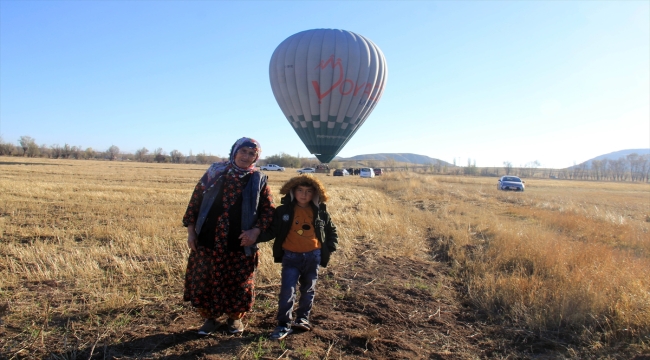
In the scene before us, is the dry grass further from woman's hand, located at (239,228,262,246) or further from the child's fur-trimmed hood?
woman's hand, located at (239,228,262,246)

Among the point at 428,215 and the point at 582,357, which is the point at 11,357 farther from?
the point at 428,215

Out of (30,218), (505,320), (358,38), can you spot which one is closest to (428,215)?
(505,320)

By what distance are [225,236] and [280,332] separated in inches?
38.6

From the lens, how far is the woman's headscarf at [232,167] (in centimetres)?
365

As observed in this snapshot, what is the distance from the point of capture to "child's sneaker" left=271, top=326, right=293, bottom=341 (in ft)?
11.9

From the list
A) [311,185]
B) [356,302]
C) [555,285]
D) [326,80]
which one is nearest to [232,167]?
[311,185]

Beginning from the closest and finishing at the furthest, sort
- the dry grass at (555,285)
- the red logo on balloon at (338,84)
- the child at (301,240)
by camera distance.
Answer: the child at (301,240) → the dry grass at (555,285) → the red logo on balloon at (338,84)

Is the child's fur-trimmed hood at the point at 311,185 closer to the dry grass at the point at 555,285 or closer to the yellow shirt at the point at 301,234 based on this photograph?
the yellow shirt at the point at 301,234

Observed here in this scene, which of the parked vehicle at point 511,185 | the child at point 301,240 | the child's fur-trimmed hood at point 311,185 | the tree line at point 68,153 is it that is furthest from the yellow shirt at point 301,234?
the tree line at point 68,153

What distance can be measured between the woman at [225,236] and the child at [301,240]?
0.73ft

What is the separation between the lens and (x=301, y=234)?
386 cm

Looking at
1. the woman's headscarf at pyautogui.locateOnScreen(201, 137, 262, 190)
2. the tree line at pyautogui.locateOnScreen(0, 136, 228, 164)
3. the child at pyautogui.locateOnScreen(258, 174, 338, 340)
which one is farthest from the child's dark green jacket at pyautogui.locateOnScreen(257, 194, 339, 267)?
the tree line at pyautogui.locateOnScreen(0, 136, 228, 164)

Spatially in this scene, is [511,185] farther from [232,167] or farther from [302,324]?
[232,167]

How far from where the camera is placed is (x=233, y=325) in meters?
3.73
